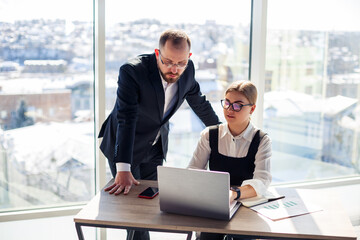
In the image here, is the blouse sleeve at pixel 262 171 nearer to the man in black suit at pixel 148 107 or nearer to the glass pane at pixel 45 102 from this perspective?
the man in black suit at pixel 148 107

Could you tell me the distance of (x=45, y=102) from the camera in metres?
2.99

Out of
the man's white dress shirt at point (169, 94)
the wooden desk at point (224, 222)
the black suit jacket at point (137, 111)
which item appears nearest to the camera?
the wooden desk at point (224, 222)

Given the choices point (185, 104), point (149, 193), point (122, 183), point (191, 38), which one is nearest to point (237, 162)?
point (149, 193)

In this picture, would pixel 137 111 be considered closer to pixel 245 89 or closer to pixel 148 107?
pixel 148 107

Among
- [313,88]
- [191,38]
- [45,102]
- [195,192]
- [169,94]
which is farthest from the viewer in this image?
[313,88]

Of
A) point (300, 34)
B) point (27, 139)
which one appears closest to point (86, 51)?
point (27, 139)

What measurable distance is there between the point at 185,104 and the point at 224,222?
1.70 meters

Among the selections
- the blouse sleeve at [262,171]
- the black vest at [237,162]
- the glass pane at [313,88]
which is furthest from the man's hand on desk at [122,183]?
the glass pane at [313,88]

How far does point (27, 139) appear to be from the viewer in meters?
2.98

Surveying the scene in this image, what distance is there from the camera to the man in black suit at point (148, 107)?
2.13 meters

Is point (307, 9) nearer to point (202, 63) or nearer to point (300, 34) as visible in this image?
point (300, 34)

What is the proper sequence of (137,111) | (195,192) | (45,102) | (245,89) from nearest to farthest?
(195,192) → (245,89) → (137,111) → (45,102)

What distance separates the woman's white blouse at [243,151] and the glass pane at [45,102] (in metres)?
1.15

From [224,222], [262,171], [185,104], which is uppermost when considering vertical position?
[185,104]
